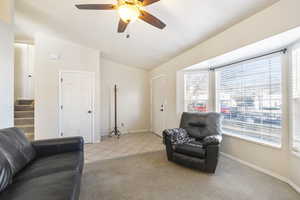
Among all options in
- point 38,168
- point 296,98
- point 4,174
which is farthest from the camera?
point 296,98

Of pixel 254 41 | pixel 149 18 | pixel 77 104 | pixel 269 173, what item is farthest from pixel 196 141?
pixel 77 104

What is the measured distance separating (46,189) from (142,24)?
2701 millimetres

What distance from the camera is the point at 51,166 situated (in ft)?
5.28

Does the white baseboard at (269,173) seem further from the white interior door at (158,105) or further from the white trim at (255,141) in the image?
the white interior door at (158,105)

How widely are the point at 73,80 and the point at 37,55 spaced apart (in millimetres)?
1031

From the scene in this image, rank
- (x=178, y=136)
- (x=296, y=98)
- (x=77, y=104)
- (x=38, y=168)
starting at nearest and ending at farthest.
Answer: (x=38, y=168) → (x=296, y=98) → (x=178, y=136) → (x=77, y=104)

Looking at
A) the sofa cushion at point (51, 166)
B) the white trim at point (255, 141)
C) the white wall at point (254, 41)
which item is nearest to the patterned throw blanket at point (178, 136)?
the white trim at point (255, 141)

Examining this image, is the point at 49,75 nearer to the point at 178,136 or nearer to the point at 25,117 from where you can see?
the point at 25,117

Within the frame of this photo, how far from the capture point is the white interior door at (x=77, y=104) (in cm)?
403

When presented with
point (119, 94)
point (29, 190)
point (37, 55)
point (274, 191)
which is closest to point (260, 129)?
point (274, 191)

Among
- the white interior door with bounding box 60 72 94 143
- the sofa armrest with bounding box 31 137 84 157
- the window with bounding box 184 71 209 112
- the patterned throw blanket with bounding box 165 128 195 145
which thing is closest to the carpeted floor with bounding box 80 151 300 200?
the patterned throw blanket with bounding box 165 128 195 145

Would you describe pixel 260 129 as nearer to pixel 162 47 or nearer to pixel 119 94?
pixel 162 47

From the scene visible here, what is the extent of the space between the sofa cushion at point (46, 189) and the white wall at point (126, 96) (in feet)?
12.8

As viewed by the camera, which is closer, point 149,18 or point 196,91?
point 149,18
